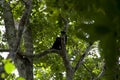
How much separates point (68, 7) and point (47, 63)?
993 centimetres

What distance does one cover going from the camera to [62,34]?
26.0ft

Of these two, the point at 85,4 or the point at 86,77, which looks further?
the point at 86,77

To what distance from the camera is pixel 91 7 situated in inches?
45.7

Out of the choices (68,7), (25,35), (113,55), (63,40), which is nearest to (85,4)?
(113,55)

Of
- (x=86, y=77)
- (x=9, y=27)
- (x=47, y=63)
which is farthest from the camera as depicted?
(x=86, y=77)

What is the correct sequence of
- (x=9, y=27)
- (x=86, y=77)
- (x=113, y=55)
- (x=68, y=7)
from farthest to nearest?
(x=86, y=77)
(x=9, y=27)
(x=68, y=7)
(x=113, y=55)

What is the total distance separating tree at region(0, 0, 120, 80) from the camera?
100 centimetres

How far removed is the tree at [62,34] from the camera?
3.28ft

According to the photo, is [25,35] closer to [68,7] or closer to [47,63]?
[47,63]

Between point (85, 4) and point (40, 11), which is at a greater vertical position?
point (40, 11)

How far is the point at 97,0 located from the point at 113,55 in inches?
8.4

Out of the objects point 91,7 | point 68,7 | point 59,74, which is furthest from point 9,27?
point 91,7

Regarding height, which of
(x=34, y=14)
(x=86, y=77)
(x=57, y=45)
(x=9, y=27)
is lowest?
(x=86, y=77)

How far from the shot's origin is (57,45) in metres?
8.12
